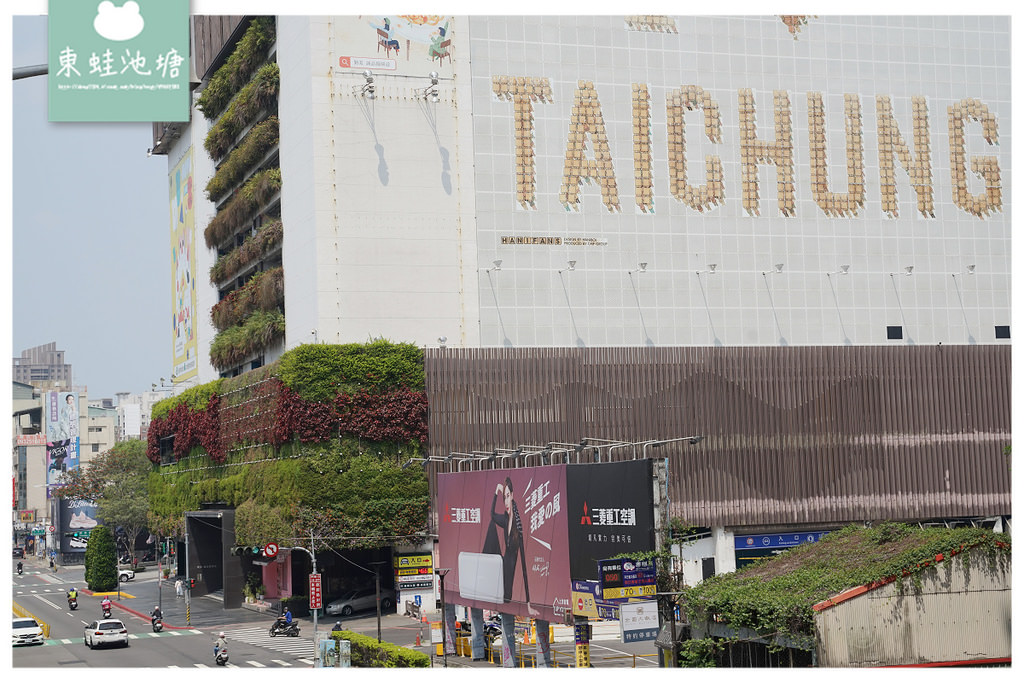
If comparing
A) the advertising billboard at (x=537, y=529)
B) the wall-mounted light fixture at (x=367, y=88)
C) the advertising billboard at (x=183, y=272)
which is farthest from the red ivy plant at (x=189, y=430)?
the advertising billboard at (x=537, y=529)

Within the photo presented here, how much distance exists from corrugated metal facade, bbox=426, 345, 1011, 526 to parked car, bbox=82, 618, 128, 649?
18.3 metres

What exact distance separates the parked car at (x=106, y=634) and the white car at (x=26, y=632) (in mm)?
2661

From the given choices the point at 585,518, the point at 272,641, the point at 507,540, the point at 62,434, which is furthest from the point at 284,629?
the point at 62,434

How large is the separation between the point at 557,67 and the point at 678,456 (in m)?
22.7

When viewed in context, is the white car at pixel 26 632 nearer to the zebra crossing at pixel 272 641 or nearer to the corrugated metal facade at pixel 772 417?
the zebra crossing at pixel 272 641

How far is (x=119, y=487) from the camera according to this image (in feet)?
421

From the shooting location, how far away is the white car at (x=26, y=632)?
6141 centimetres

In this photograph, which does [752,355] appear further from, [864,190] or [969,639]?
[969,639]

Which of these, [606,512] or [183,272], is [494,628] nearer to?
[606,512]

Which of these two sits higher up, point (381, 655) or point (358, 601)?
point (381, 655)

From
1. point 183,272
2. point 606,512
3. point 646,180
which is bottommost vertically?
point 606,512

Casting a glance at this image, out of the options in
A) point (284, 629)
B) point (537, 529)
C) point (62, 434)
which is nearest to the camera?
point (537, 529)

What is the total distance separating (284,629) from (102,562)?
35.8 meters

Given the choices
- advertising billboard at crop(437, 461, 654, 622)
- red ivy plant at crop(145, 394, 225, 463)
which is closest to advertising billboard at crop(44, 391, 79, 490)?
red ivy plant at crop(145, 394, 225, 463)
